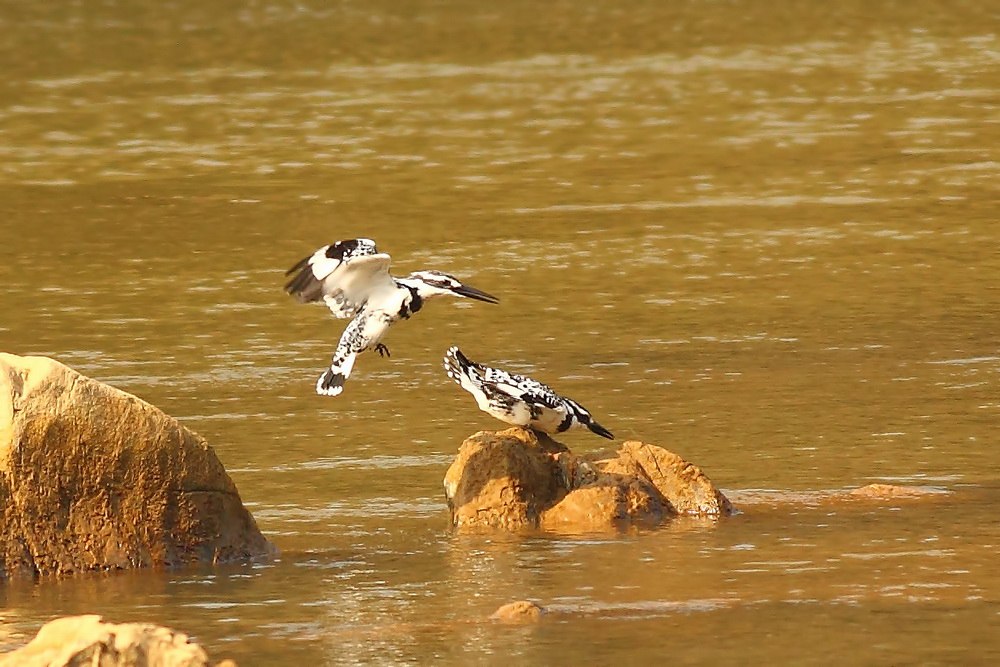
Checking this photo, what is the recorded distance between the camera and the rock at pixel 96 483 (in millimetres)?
9492

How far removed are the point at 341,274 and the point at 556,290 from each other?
5.87 m

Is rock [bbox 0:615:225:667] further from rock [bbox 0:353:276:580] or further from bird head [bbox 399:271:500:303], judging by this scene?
bird head [bbox 399:271:500:303]

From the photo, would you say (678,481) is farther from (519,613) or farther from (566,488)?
(519,613)

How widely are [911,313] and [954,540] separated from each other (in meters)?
6.01

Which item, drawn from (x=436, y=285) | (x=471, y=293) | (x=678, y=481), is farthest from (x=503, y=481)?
(x=436, y=285)

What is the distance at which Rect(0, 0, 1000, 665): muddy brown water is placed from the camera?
29.6 feet

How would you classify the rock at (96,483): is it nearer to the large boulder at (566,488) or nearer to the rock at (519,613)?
the large boulder at (566,488)

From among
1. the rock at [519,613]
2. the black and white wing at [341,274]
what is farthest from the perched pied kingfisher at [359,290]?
the rock at [519,613]

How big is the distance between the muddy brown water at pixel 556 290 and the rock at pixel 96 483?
0.74ft

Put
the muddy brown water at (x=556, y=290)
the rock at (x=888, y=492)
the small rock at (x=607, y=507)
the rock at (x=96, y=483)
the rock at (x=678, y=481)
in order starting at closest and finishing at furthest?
the muddy brown water at (x=556, y=290), the rock at (x=96, y=483), the small rock at (x=607, y=507), the rock at (x=678, y=481), the rock at (x=888, y=492)

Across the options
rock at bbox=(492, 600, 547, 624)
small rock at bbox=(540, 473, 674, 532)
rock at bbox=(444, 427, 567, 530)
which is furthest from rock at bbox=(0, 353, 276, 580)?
rock at bbox=(492, 600, 547, 624)

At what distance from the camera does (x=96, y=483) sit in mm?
9617

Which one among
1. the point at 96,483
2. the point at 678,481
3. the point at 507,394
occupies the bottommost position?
the point at 678,481

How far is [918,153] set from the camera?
2234 cm
